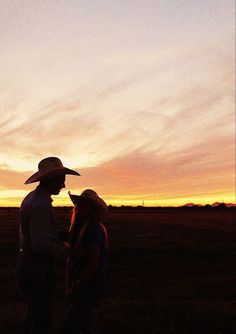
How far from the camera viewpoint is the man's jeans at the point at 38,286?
16.7 ft

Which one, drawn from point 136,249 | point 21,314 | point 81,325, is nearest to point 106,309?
point 21,314

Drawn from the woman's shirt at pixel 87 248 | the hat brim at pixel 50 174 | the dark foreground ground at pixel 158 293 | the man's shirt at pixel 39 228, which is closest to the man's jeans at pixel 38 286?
the man's shirt at pixel 39 228

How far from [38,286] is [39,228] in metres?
0.58

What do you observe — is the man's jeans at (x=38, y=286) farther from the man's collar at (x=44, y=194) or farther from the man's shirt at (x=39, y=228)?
the man's collar at (x=44, y=194)

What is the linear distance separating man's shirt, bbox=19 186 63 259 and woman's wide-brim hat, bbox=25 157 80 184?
20cm

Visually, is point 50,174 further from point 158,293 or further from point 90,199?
point 158,293

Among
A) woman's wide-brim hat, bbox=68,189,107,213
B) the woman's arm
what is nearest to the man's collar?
woman's wide-brim hat, bbox=68,189,107,213

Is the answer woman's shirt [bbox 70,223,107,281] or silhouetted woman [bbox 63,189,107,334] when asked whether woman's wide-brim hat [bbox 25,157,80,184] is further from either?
woman's shirt [bbox 70,223,107,281]

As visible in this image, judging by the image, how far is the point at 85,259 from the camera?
5.70m

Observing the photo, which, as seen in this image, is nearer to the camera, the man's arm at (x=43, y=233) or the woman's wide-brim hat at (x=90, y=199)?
the man's arm at (x=43, y=233)

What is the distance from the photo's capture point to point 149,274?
17156mm

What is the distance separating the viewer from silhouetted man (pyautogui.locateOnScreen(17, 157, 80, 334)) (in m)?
5.02

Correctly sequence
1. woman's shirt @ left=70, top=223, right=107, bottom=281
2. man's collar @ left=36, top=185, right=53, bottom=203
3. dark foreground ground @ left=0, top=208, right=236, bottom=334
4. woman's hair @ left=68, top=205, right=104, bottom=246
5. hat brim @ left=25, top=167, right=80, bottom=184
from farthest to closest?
1. dark foreground ground @ left=0, top=208, right=236, bottom=334
2. woman's hair @ left=68, top=205, right=104, bottom=246
3. woman's shirt @ left=70, top=223, right=107, bottom=281
4. hat brim @ left=25, top=167, right=80, bottom=184
5. man's collar @ left=36, top=185, right=53, bottom=203

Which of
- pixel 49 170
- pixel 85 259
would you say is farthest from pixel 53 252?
pixel 49 170
